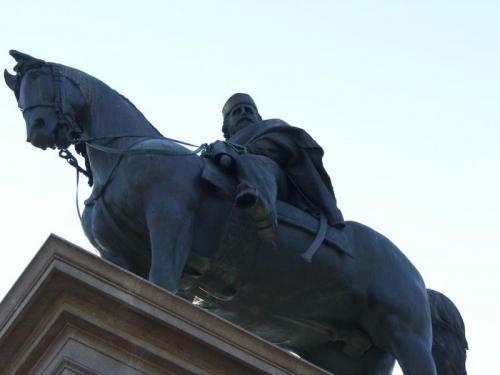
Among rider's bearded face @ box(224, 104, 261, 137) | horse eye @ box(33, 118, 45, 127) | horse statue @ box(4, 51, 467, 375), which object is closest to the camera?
horse statue @ box(4, 51, 467, 375)

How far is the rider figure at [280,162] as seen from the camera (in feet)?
41.8

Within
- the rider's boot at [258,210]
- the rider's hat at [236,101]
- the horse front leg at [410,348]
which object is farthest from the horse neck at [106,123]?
the horse front leg at [410,348]

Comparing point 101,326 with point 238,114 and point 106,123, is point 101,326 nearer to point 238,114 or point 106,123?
point 106,123

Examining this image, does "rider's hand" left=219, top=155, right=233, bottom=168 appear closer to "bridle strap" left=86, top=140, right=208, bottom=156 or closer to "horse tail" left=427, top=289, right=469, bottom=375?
"bridle strap" left=86, top=140, right=208, bottom=156

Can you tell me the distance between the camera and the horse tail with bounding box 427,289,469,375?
14.1m

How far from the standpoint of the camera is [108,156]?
41.9 ft

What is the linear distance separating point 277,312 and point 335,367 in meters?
0.94

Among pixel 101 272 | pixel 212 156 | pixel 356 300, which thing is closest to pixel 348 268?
pixel 356 300

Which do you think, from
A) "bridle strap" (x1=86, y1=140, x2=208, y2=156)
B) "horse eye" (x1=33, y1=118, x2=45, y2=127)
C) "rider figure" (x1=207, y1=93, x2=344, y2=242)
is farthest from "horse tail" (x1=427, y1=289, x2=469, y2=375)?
"horse eye" (x1=33, y1=118, x2=45, y2=127)

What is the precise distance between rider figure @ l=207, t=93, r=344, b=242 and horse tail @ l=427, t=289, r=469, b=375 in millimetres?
1781

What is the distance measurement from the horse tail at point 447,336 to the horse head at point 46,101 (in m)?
4.26

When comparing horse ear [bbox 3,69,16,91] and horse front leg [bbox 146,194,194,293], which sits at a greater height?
horse ear [bbox 3,69,16,91]

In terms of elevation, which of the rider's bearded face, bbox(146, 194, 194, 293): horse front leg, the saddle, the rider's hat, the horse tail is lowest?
bbox(146, 194, 194, 293): horse front leg

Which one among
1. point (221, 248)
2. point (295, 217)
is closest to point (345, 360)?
point (295, 217)
